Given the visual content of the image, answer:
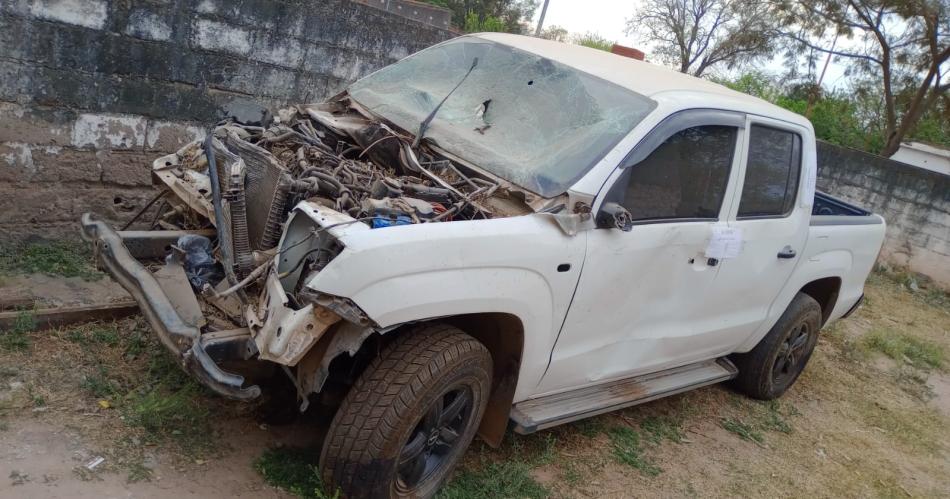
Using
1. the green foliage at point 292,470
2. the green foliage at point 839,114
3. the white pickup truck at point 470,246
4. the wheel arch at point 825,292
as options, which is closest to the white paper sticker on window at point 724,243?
the white pickup truck at point 470,246

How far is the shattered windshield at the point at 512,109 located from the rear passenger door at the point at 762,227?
929mm

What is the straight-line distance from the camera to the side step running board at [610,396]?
149 inches

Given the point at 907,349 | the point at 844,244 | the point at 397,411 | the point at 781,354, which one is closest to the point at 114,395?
the point at 397,411

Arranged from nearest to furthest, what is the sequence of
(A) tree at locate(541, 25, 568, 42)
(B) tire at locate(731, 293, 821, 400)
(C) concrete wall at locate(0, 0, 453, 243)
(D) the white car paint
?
(D) the white car paint, (C) concrete wall at locate(0, 0, 453, 243), (B) tire at locate(731, 293, 821, 400), (A) tree at locate(541, 25, 568, 42)

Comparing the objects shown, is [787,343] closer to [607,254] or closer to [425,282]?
[607,254]

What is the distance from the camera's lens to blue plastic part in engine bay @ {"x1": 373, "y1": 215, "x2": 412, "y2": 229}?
→ 123 inches

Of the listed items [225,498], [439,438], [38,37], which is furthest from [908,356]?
[38,37]

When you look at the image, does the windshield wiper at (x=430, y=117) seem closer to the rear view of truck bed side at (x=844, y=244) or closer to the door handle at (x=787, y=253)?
the door handle at (x=787, y=253)

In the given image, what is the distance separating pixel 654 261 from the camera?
392cm

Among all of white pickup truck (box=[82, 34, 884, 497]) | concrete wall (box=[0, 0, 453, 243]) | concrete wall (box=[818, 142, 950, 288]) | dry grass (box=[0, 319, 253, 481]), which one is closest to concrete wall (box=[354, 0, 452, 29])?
concrete wall (box=[818, 142, 950, 288])

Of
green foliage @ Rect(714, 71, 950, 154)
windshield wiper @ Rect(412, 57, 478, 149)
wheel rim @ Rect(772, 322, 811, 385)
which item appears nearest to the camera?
windshield wiper @ Rect(412, 57, 478, 149)

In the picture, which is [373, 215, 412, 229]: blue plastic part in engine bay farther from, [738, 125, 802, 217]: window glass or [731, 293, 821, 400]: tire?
[731, 293, 821, 400]: tire

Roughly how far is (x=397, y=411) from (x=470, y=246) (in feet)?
2.25

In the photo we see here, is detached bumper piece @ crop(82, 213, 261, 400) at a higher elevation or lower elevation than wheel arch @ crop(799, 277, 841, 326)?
lower
